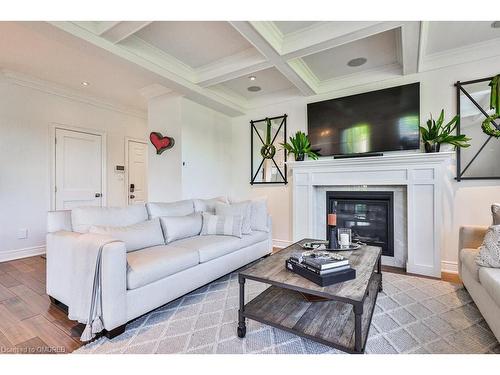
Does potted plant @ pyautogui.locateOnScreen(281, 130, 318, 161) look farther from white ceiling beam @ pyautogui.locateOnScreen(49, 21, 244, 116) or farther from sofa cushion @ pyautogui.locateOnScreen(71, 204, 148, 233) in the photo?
sofa cushion @ pyautogui.locateOnScreen(71, 204, 148, 233)

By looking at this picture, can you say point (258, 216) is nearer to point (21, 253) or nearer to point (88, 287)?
point (88, 287)

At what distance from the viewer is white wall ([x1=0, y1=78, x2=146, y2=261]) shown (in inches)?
138

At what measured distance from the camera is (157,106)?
415 centimetres

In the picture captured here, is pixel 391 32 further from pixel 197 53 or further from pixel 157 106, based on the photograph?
pixel 157 106

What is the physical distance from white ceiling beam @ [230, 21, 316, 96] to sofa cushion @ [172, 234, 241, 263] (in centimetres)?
199

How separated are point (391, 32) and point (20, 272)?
4919mm

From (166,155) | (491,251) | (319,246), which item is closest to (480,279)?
(491,251)

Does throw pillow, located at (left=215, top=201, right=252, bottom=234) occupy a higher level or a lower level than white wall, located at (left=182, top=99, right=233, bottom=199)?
lower

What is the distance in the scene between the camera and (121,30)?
2293 mm

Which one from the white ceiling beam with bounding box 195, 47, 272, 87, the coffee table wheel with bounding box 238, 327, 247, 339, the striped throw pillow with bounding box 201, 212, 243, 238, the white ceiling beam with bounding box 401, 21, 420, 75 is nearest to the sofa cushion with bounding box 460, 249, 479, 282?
the coffee table wheel with bounding box 238, 327, 247, 339

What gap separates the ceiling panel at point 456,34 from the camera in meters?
2.47

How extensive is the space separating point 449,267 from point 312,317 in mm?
2305
